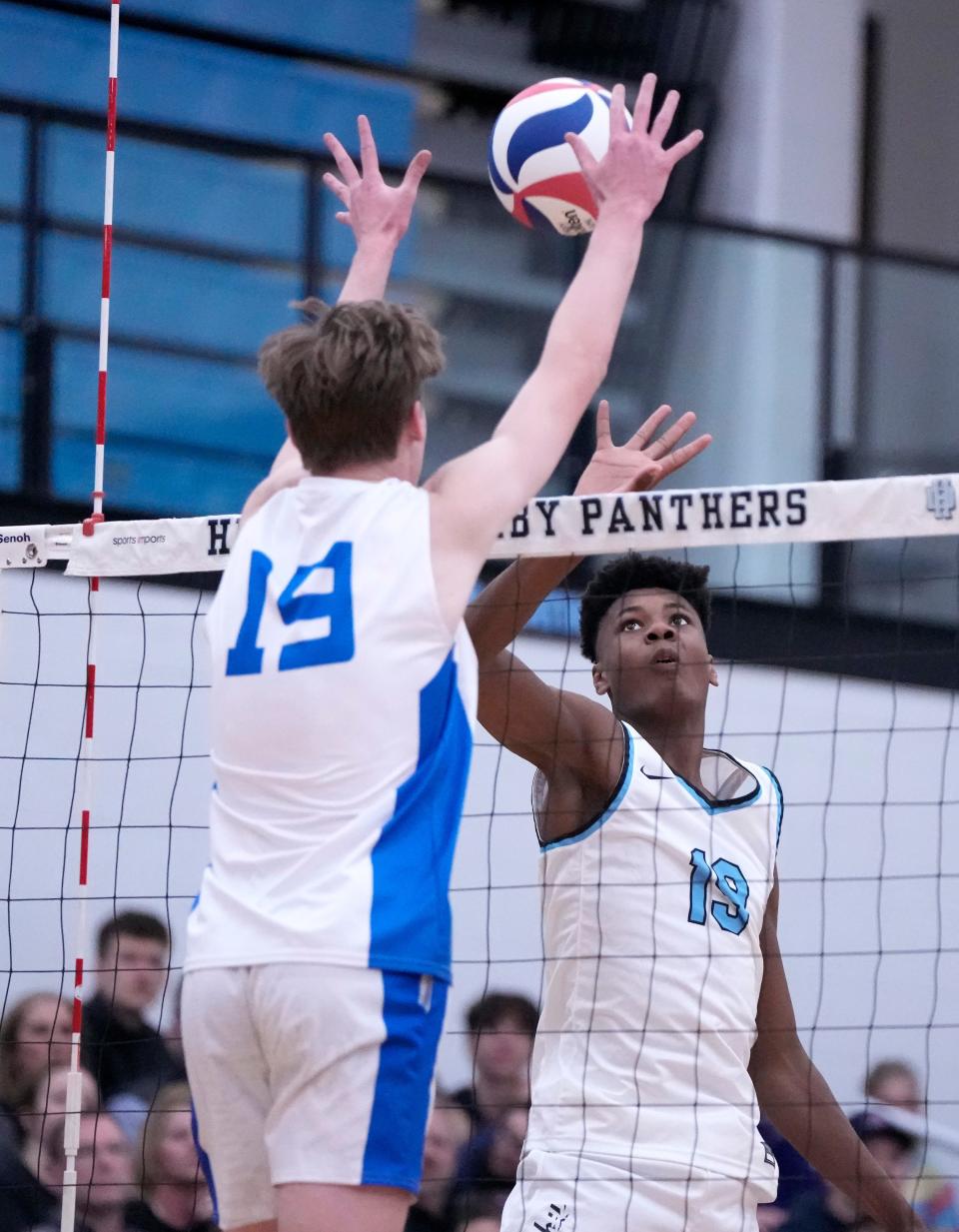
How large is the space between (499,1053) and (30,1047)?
1493 mm

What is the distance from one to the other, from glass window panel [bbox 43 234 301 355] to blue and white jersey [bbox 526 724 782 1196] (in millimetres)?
4964

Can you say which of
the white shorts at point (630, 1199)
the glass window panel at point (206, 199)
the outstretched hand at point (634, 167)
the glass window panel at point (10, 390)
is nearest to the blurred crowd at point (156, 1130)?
the white shorts at point (630, 1199)

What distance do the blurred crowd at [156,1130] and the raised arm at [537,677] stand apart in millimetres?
1663

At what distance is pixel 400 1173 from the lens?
2.70 meters

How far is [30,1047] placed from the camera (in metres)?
5.66

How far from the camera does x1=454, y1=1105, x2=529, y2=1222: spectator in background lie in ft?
19.2

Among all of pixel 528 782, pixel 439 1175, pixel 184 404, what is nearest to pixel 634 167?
pixel 439 1175

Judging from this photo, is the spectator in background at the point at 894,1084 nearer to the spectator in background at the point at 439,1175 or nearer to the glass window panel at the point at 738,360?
the spectator in background at the point at 439,1175

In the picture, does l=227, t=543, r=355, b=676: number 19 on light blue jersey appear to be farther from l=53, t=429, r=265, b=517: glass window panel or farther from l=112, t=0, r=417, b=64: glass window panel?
l=112, t=0, r=417, b=64: glass window panel

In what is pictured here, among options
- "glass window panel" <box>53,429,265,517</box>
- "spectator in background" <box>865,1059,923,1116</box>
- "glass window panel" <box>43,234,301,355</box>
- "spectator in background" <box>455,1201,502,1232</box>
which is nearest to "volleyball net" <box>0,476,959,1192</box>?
"spectator in background" <box>865,1059,923,1116</box>

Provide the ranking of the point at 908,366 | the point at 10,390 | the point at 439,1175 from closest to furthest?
the point at 439,1175, the point at 10,390, the point at 908,366

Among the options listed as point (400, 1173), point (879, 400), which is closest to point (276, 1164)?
point (400, 1173)

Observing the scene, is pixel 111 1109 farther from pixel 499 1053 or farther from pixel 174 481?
pixel 174 481

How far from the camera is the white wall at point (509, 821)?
6953mm
